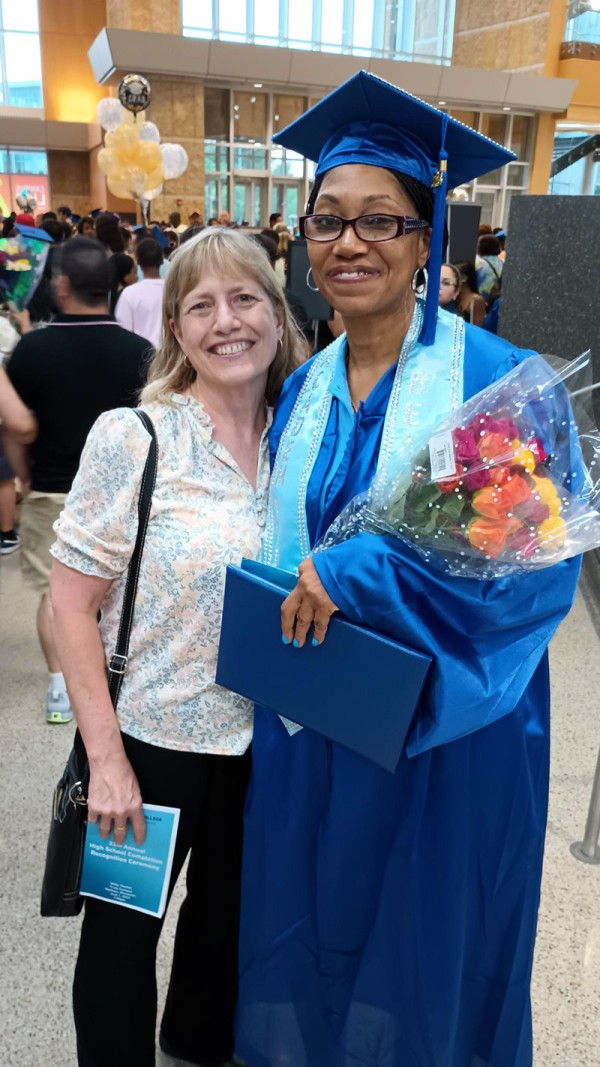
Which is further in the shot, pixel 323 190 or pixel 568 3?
pixel 568 3

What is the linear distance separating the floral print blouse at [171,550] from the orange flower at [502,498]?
44 centimetres

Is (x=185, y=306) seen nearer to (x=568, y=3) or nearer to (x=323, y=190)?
(x=323, y=190)

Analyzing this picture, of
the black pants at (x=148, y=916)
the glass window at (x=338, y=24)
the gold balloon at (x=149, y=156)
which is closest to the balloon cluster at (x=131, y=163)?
the gold balloon at (x=149, y=156)

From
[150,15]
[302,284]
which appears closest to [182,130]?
[150,15]

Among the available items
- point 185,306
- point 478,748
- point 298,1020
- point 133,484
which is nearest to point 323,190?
point 185,306

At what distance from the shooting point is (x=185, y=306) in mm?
1369

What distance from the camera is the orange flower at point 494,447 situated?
1021 mm

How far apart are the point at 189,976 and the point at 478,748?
2.82 feet

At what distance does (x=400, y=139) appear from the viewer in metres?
1.26

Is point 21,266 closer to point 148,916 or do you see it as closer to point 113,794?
point 113,794

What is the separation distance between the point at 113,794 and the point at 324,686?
463mm

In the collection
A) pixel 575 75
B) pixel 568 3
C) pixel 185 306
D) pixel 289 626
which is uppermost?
pixel 568 3

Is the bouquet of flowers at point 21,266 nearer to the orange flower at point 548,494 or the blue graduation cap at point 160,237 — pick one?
the orange flower at point 548,494

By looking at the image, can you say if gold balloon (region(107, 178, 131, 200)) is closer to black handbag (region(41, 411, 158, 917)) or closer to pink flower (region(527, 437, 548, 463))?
black handbag (region(41, 411, 158, 917))
